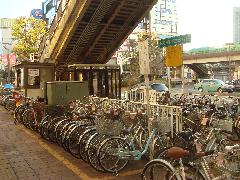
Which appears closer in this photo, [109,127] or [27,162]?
[109,127]

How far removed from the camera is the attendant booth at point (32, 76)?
50.0 feet

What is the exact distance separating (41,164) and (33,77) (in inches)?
376

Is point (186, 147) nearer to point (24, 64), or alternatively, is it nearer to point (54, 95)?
point (54, 95)

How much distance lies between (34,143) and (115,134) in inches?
149

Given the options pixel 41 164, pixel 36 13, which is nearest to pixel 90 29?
pixel 41 164

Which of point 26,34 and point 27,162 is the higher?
point 26,34

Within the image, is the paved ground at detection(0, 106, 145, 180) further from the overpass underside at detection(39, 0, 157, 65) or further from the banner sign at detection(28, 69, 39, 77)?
the banner sign at detection(28, 69, 39, 77)

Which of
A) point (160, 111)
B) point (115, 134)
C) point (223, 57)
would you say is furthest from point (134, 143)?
point (223, 57)

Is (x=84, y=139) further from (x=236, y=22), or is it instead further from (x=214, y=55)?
(x=236, y=22)

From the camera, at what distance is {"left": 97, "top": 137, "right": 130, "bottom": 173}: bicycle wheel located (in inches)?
234

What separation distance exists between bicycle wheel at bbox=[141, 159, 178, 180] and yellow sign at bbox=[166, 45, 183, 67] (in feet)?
22.9

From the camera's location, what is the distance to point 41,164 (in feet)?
22.5

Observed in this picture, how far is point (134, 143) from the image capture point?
6.32 m

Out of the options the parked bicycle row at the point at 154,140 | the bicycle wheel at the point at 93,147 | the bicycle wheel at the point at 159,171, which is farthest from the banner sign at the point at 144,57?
the bicycle wheel at the point at 159,171
